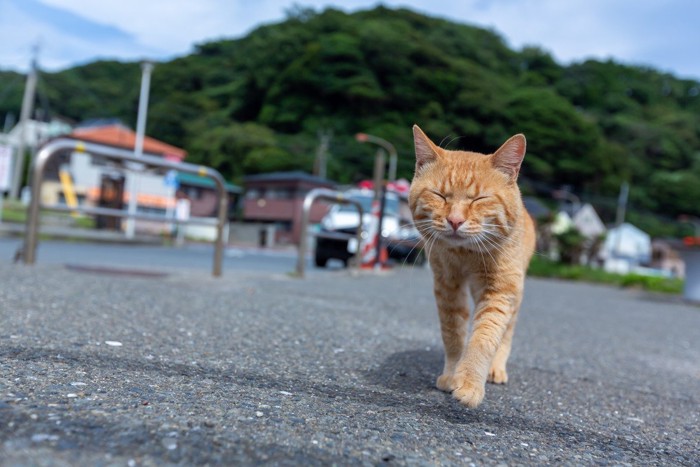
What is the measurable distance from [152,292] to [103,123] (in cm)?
4754

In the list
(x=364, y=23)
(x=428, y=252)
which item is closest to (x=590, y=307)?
(x=428, y=252)

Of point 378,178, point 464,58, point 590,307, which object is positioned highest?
point 464,58

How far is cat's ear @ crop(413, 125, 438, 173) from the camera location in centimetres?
272

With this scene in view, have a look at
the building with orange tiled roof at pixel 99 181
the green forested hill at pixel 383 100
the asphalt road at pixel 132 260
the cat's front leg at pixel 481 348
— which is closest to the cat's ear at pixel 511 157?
the cat's front leg at pixel 481 348

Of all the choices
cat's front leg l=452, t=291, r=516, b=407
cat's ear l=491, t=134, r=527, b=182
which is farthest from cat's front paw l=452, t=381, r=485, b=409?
cat's ear l=491, t=134, r=527, b=182

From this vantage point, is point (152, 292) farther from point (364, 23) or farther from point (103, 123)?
point (364, 23)

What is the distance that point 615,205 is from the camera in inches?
2087

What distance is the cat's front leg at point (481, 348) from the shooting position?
7.47 ft

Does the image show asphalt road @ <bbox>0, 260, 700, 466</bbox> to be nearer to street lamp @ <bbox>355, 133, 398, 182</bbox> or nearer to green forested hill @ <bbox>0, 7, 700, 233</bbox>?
street lamp @ <bbox>355, 133, 398, 182</bbox>

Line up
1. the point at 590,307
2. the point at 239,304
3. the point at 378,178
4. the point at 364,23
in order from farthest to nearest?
1. the point at 364,23
2. the point at 378,178
3. the point at 590,307
4. the point at 239,304

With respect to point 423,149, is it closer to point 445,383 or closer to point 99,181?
point 445,383

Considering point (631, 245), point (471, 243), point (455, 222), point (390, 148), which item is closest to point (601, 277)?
point (390, 148)

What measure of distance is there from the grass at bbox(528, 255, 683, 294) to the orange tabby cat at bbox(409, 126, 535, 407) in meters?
14.0

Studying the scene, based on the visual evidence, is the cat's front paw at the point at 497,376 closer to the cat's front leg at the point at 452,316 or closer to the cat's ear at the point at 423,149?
the cat's front leg at the point at 452,316
